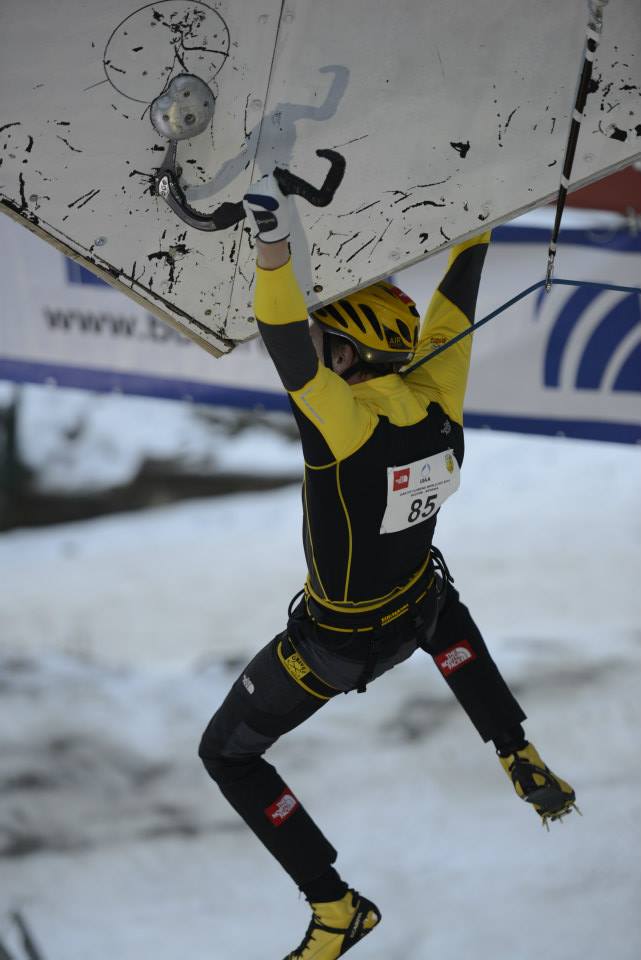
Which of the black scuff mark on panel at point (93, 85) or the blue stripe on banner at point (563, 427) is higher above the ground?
the black scuff mark on panel at point (93, 85)

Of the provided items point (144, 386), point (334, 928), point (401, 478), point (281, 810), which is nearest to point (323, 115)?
point (401, 478)

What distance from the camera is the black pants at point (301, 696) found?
2.89 m

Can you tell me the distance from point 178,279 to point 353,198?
45 cm

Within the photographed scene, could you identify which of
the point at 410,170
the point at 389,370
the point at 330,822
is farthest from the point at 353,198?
the point at 330,822

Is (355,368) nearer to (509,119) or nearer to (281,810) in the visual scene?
(509,119)

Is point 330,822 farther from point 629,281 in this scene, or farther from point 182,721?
point 629,281

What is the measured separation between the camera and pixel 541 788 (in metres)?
2.99

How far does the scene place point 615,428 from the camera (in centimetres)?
520

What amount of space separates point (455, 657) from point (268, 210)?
1392mm

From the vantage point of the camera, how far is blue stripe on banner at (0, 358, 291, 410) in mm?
5527

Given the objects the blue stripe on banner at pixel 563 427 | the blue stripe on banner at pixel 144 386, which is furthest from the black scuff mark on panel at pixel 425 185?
the blue stripe on banner at pixel 144 386

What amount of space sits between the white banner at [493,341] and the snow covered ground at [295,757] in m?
1.13

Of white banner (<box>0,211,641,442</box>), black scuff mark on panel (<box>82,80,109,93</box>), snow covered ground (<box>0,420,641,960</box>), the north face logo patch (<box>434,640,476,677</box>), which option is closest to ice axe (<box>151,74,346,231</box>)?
black scuff mark on panel (<box>82,80,109,93</box>)

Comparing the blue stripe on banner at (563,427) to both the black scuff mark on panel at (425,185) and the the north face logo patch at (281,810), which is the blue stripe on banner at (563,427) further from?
the black scuff mark on panel at (425,185)
